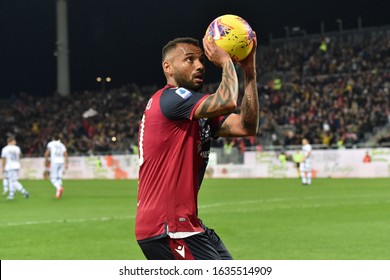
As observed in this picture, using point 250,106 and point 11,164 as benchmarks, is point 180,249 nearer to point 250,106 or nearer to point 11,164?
point 250,106

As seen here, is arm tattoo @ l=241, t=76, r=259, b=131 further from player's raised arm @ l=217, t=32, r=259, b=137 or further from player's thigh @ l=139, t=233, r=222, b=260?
player's thigh @ l=139, t=233, r=222, b=260

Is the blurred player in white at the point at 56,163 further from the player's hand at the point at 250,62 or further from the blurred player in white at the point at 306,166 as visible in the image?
the player's hand at the point at 250,62

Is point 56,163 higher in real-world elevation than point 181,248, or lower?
lower

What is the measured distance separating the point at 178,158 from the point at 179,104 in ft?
1.16

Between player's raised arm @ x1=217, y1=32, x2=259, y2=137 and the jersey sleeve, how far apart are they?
0.40m

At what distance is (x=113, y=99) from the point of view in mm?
61719

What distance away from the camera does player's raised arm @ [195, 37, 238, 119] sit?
4.64 meters

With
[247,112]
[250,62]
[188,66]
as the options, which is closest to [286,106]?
[250,62]

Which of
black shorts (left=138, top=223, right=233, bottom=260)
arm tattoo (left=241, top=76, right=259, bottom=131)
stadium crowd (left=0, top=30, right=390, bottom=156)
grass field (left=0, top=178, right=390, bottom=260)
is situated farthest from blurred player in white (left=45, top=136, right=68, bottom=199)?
black shorts (left=138, top=223, right=233, bottom=260)

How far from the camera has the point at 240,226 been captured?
15.1 metres

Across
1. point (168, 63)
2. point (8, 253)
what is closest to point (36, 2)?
point (8, 253)

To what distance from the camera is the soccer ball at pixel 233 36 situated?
4996 millimetres

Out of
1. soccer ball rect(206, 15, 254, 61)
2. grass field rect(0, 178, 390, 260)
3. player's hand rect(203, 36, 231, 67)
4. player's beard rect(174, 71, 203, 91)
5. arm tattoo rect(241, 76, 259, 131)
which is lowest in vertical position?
grass field rect(0, 178, 390, 260)

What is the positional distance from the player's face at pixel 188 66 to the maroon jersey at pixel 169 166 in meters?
0.12
